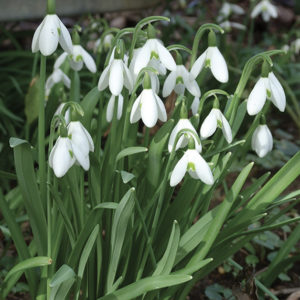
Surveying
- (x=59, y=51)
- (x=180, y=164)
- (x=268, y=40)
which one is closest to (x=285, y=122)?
(x=268, y=40)

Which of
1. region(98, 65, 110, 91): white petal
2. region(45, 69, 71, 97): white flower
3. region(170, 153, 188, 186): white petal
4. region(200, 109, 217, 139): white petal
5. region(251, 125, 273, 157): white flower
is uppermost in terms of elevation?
region(98, 65, 110, 91): white petal

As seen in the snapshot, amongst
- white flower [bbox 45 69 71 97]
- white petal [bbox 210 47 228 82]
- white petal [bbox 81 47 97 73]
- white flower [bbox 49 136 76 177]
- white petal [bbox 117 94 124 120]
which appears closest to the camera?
white flower [bbox 49 136 76 177]

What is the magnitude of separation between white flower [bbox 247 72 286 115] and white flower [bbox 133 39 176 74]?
24 cm

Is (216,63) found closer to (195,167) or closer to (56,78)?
(195,167)

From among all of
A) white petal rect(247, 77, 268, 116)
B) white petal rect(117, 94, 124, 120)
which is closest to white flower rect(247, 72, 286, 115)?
white petal rect(247, 77, 268, 116)

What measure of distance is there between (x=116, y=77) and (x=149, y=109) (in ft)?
0.43

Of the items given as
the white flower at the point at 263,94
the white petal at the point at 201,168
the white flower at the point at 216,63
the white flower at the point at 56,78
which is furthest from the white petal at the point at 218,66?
the white flower at the point at 56,78

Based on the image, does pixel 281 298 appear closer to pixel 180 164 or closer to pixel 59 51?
pixel 180 164

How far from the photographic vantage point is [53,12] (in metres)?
1.55

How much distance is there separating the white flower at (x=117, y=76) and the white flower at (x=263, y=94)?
34 cm

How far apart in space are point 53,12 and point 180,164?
0.53 metres

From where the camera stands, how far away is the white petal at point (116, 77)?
1559mm

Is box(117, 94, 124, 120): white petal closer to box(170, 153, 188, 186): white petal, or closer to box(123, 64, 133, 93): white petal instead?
box(123, 64, 133, 93): white petal

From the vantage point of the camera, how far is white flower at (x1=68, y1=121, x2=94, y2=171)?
147cm
